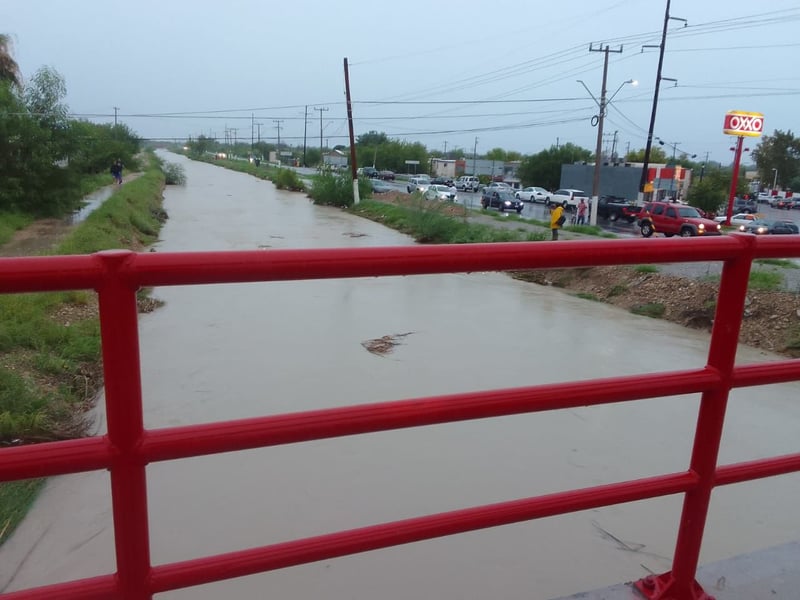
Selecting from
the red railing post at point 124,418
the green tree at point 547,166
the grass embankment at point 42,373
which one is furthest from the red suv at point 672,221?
the green tree at point 547,166

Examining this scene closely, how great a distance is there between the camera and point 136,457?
123cm

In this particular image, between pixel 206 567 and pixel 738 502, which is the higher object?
pixel 206 567

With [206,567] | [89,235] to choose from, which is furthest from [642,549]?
[89,235]

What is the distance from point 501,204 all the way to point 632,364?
31.1 m

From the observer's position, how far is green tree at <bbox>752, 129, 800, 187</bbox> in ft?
243

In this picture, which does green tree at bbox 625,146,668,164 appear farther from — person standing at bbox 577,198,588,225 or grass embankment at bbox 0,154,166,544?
grass embankment at bbox 0,154,166,544

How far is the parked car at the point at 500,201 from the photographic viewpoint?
1534 inches

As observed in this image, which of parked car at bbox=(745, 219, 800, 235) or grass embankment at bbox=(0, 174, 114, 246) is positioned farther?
parked car at bbox=(745, 219, 800, 235)

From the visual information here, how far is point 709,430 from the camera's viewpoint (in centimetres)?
174

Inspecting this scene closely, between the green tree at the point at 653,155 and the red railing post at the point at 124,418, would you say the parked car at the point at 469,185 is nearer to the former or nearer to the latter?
the green tree at the point at 653,155

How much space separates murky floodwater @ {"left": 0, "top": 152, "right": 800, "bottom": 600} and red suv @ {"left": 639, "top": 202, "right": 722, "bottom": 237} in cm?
1604

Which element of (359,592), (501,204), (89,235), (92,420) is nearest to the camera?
(359,592)

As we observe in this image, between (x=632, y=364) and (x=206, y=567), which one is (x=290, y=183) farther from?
(x=206, y=567)

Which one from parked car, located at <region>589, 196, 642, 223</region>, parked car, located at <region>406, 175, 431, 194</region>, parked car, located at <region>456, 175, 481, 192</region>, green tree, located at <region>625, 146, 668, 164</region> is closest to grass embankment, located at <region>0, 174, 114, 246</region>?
parked car, located at <region>406, 175, 431, 194</region>
